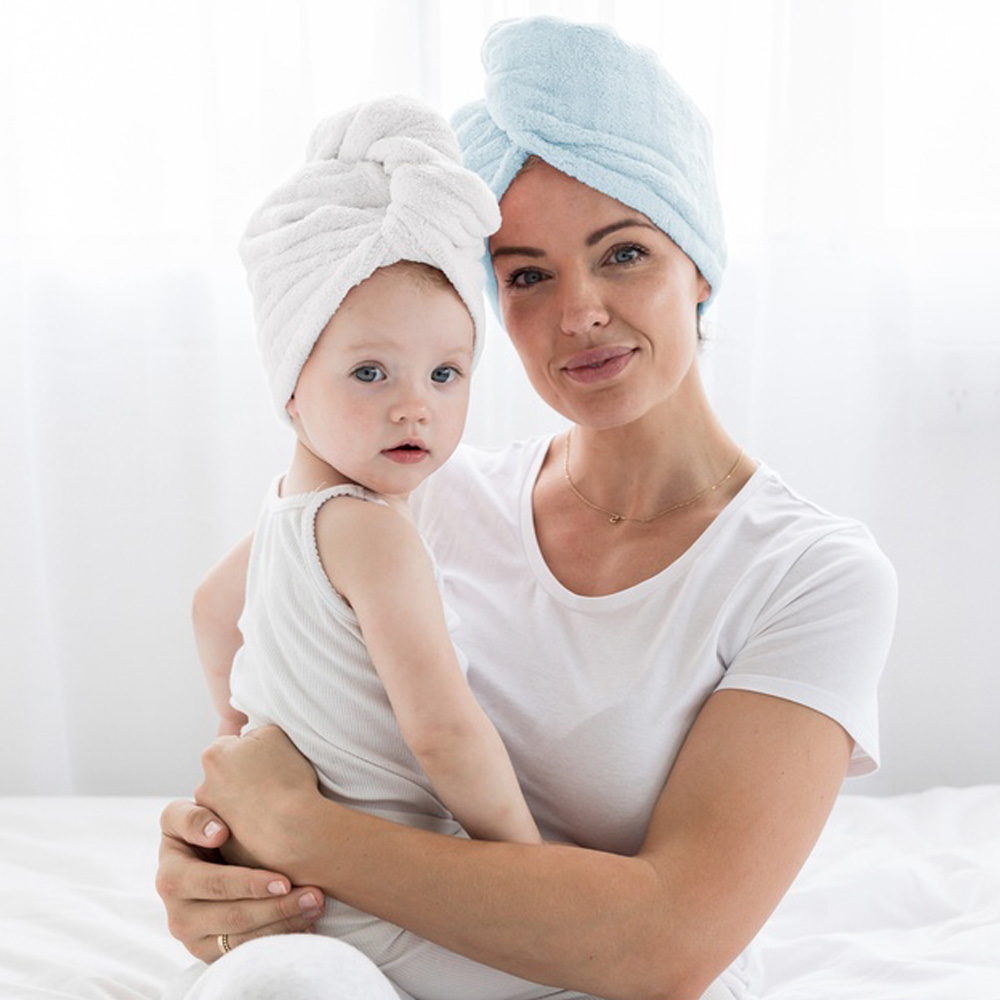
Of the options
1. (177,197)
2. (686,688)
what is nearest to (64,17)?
(177,197)

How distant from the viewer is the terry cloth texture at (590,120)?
1.52 metres

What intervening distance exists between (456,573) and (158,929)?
65 cm

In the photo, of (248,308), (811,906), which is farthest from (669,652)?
(248,308)

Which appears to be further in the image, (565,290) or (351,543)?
(565,290)

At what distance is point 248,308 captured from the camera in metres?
2.78

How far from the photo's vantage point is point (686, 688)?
57.1 inches

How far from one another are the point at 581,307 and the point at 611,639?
1.24 ft

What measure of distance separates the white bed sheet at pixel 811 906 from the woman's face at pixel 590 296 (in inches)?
28.8

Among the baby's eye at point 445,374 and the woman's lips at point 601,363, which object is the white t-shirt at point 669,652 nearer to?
the woman's lips at point 601,363

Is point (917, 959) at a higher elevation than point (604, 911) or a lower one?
lower

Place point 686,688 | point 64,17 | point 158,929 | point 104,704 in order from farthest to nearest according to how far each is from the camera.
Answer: point 104,704 < point 64,17 < point 158,929 < point 686,688

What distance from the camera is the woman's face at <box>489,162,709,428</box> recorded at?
5.07 ft

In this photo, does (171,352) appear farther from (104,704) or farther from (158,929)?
(158,929)

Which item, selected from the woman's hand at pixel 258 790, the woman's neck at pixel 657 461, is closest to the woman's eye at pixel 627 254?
the woman's neck at pixel 657 461
